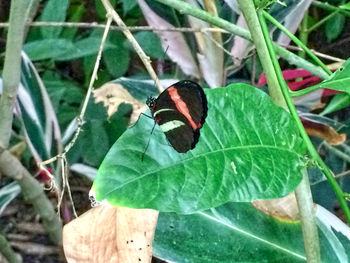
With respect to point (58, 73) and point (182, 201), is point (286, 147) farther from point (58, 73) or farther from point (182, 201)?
point (58, 73)

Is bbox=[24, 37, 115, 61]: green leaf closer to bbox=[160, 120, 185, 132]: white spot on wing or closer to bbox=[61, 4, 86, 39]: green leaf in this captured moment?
bbox=[61, 4, 86, 39]: green leaf

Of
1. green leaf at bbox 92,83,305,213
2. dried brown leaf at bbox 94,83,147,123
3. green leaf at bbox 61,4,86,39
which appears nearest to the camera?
green leaf at bbox 92,83,305,213

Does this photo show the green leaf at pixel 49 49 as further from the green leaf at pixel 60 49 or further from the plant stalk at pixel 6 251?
the plant stalk at pixel 6 251

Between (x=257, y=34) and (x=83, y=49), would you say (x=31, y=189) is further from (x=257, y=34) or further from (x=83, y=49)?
(x=257, y=34)

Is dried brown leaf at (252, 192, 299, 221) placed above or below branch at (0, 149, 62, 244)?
above

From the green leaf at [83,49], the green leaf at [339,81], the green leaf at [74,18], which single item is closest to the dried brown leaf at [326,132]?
the green leaf at [339,81]

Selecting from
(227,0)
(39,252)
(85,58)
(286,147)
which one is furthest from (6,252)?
(286,147)

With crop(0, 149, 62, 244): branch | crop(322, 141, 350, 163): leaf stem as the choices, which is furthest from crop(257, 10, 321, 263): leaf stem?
crop(322, 141, 350, 163): leaf stem
